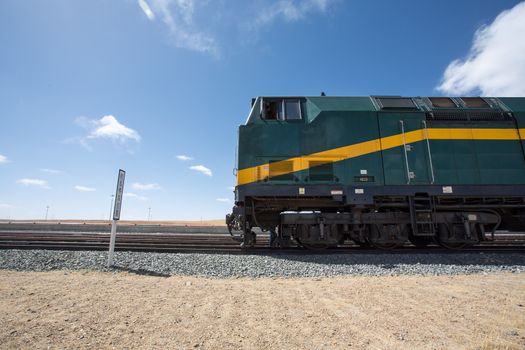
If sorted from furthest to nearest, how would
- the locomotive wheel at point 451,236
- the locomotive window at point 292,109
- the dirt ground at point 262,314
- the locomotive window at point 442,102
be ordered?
the locomotive window at point 442,102
the locomotive window at point 292,109
the locomotive wheel at point 451,236
the dirt ground at point 262,314

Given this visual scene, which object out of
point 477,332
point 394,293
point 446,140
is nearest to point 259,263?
point 394,293

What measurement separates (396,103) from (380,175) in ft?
7.72

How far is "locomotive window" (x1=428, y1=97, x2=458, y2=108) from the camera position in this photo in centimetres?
776

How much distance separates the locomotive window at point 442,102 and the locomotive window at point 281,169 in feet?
16.0

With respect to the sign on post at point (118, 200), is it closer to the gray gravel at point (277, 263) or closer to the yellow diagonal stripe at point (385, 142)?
the gray gravel at point (277, 263)

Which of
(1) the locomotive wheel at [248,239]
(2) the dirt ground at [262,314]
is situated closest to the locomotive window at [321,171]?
(1) the locomotive wheel at [248,239]

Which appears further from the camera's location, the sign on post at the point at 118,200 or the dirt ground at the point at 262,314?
the sign on post at the point at 118,200

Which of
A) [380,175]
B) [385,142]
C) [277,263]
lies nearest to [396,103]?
[385,142]

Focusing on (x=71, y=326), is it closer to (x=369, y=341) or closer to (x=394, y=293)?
(x=369, y=341)

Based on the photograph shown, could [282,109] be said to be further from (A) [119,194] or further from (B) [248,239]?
(A) [119,194]

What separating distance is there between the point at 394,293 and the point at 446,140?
220 inches

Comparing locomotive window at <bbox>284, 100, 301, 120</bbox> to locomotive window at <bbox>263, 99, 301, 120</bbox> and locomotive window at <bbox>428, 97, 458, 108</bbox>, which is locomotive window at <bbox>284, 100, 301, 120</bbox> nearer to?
locomotive window at <bbox>263, 99, 301, 120</bbox>

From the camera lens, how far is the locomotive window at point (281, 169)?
7.07 metres

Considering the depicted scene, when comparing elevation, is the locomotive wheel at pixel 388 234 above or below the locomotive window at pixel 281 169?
below
